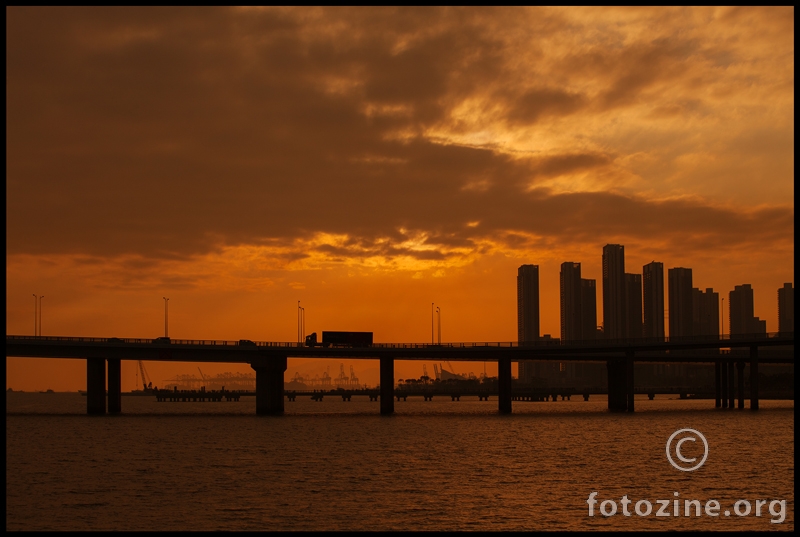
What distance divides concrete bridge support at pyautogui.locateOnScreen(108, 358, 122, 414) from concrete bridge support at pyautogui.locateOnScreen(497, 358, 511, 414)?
255ft

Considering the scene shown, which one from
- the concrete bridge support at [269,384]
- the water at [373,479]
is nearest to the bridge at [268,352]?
the concrete bridge support at [269,384]

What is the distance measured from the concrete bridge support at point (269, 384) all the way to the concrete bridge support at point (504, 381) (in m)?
46.1

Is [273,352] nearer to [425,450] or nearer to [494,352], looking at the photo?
[494,352]

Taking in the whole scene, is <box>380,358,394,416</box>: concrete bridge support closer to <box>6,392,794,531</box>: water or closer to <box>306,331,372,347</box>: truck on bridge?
<box>306,331,372,347</box>: truck on bridge

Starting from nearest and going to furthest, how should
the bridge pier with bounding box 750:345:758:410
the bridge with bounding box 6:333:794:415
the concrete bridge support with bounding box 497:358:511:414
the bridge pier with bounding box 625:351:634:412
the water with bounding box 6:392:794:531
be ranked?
the water with bounding box 6:392:794:531 → the bridge with bounding box 6:333:794:415 → the concrete bridge support with bounding box 497:358:511:414 → the bridge pier with bounding box 750:345:758:410 → the bridge pier with bounding box 625:351:634:412

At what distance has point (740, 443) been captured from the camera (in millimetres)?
100125

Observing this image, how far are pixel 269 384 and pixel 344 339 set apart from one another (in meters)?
17.4

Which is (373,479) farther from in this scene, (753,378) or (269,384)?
(753,378)

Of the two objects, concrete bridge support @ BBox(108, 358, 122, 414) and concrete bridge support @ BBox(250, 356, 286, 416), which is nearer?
concrete bridge support @ BBox(250, 356, 286, 416)

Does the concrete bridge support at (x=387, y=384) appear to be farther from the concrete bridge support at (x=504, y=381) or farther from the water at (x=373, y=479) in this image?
the water at (x=373, y=479)

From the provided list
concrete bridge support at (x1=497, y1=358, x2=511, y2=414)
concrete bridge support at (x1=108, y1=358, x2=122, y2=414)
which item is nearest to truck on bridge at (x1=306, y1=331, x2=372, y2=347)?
concrete bridge support at (x1=497, y1=358, x2=511, y2=414)

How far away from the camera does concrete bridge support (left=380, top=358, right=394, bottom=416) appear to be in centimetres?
17938

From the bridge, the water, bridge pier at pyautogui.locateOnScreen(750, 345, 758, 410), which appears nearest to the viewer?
the water

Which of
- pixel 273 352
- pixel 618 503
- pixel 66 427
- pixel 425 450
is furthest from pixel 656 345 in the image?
pixel 618 503
